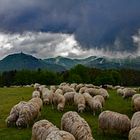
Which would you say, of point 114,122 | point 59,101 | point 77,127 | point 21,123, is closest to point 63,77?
point 59,101

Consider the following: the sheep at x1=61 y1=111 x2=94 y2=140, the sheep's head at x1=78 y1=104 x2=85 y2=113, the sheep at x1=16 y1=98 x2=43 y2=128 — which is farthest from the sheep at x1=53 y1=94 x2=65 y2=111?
the sheep at x1=61 y1=111 x2=94 y2=140

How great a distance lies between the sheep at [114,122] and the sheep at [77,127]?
3.54m

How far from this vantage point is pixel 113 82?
111 metres

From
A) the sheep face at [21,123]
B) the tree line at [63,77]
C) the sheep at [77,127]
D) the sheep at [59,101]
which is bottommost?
the sheep face at [21,123]

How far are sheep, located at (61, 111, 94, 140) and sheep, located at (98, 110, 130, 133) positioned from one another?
354 cm

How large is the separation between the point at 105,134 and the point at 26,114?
669 centimetres

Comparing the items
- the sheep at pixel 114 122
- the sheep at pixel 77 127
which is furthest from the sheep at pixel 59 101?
the sheep at pixel 77 127

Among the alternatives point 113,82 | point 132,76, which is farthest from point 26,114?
point 132,76

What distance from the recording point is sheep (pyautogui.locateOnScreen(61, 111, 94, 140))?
61.0 ft

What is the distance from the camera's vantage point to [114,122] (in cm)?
2412

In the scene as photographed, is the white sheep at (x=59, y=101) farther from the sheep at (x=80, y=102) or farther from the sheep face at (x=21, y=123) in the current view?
the sheep face at (x=21, y=123)

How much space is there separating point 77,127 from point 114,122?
5.17 m

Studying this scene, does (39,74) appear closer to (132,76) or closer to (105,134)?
(132,76)

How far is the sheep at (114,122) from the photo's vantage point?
23.8 m
